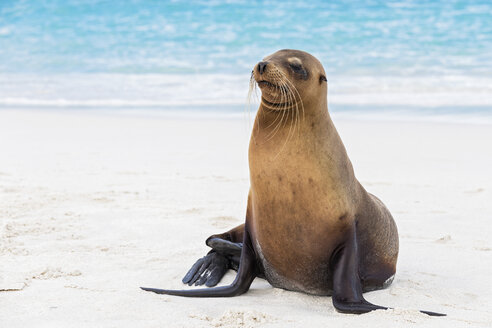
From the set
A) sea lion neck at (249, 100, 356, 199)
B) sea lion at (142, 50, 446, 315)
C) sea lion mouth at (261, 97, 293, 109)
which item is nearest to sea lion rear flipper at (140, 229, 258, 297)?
sea lion at (142, 50, 446, 315)

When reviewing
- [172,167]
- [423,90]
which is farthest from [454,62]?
[172,167]

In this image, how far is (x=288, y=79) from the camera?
3.29 m

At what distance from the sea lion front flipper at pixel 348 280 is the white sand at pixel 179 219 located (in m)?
0.08

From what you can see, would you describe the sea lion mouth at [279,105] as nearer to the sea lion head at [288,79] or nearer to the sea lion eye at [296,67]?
the sea lion head at [288,79]

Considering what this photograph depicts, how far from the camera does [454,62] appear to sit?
1698 centimetres

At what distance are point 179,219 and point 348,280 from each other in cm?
213

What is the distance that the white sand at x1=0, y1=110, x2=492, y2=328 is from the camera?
3.29 metres

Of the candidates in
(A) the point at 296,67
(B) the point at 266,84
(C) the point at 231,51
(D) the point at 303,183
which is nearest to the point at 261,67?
(B) the point at 266,84

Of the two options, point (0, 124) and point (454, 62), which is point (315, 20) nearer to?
point (454, 62)

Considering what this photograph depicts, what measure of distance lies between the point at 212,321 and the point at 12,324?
833 mm

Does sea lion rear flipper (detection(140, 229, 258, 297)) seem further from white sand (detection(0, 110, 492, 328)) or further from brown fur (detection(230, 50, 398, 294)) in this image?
brown fur (detection(230, 50, 398, 294))

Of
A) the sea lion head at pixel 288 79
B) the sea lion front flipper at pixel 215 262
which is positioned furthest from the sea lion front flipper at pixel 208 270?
the sea lion head at pixel 288 79

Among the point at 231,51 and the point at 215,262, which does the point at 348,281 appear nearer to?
the point at 215,262

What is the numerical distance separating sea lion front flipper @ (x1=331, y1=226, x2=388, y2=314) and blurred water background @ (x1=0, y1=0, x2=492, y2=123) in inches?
294
